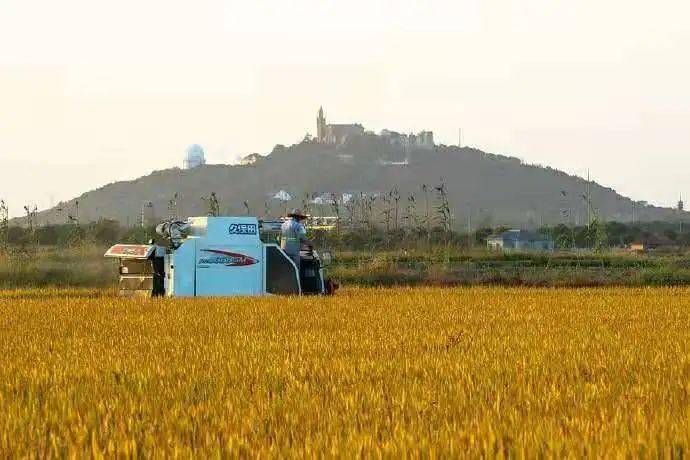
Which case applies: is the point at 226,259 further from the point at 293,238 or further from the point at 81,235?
the point at 81,235

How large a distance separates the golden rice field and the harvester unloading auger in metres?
5.29

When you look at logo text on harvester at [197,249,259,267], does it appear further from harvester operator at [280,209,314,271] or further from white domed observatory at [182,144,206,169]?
white domed observatory at [182,144,206,169]

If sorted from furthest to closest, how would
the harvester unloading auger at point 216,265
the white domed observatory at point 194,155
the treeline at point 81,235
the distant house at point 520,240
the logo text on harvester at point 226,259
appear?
the white domed observatory at point 194,155
the distant house at point 520,240
the treeline at point 81,235
the logo text on harvester at point 226,259
the harvester unloading auger at point 216,265

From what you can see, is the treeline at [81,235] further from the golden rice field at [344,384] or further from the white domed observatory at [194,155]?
the white domed observatory at [194,155]

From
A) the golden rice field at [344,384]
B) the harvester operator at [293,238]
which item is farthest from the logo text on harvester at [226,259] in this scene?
the golden rice field at [344,384]

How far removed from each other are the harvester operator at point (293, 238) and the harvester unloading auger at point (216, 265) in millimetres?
234

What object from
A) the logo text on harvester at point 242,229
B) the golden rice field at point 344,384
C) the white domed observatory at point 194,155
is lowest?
the golden rice field at point 344,384

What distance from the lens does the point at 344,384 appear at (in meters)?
8.69

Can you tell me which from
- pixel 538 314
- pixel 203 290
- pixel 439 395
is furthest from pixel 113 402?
pixel 203 290

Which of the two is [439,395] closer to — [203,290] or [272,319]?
[272,319]

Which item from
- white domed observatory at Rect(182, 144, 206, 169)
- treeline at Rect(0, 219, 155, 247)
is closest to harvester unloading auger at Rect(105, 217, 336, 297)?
treeline at Rect(0, 219, 155, 247)

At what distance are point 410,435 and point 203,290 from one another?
17614 mm

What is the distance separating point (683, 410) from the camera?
708 centimetres

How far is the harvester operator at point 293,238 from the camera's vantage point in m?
23.2
